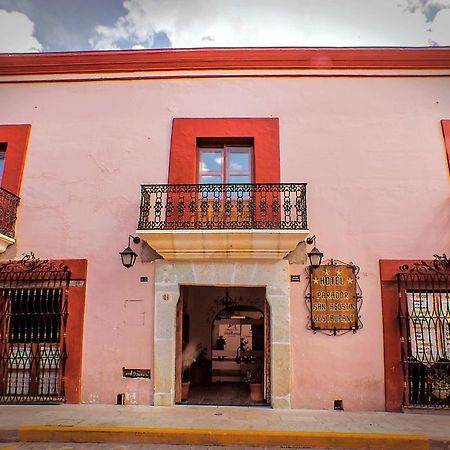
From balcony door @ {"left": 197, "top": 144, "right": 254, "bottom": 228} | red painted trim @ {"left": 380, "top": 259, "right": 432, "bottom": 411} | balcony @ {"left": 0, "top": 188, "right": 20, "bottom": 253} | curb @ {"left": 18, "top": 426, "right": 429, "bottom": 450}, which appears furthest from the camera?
balcony @ {"left": 0, "top": 188, "right": 20, "bottom": 253}

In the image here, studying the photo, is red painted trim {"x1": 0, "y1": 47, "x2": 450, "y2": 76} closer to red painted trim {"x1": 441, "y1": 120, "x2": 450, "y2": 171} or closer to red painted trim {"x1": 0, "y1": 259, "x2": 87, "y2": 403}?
red painted trim {"x1": 441, "y1": 120, "x2": 450, "y2": 171}

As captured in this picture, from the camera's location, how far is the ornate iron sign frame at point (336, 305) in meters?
7.15

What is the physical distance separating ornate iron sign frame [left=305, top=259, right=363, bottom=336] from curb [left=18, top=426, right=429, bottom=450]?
5.95ft

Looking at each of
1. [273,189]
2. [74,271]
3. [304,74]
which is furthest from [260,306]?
[304,74]

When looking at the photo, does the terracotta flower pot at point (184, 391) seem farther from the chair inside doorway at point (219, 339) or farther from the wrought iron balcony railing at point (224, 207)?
the wrought iron balcony railing at point (224, 207)

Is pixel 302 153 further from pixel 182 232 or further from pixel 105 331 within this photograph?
pixel 105 331

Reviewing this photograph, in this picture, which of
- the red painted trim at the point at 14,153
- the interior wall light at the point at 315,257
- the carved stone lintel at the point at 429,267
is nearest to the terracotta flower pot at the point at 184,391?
the interior wall light at the point at 315,257

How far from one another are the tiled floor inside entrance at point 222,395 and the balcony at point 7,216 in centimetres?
428

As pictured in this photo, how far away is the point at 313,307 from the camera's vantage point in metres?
7.22

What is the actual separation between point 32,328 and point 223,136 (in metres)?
4.88

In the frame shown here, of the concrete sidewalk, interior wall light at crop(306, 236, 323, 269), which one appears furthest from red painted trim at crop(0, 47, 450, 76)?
the concrete sidewalk

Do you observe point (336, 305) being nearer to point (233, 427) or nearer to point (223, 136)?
point (233, 427)

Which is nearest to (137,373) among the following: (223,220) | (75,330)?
(75,330)

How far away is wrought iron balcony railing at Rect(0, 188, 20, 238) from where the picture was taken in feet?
25.0
